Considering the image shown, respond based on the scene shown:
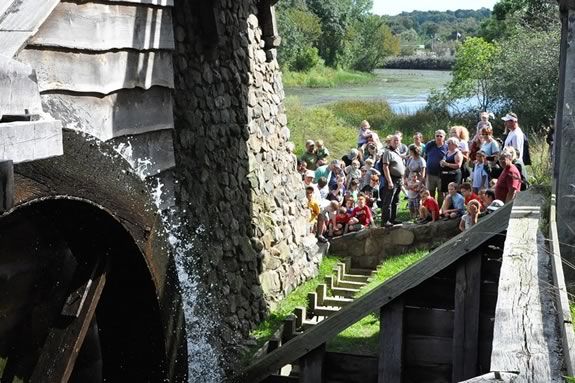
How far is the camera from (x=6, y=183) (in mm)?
2773

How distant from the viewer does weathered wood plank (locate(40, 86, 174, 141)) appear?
13.8 feet

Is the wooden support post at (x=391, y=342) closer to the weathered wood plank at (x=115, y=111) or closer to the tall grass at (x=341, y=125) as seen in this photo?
the weathered wood plank at (x=115, y=111)

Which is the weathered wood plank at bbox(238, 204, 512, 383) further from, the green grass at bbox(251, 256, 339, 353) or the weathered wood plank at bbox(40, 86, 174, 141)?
the green grass at bbox(251, 256, 339, 353)

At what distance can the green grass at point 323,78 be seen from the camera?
3638 centimetres

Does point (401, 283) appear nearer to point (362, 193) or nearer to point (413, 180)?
point (413, 180)

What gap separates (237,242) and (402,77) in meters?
45.1

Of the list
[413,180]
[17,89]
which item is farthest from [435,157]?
[17,89]

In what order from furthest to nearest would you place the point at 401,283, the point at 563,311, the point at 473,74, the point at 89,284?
the point at 473,74
the point at 401,283
the point at 89,284
the point at 563,311

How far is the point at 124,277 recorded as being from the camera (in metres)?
4.43

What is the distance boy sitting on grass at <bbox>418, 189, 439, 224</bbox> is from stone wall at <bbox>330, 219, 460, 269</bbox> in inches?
5.9

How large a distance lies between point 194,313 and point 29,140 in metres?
4.29

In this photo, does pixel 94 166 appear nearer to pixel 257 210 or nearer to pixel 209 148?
pixel 209 148

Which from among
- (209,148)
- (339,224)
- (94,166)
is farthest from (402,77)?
(94,166)

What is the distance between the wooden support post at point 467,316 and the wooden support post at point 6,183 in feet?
8.76
